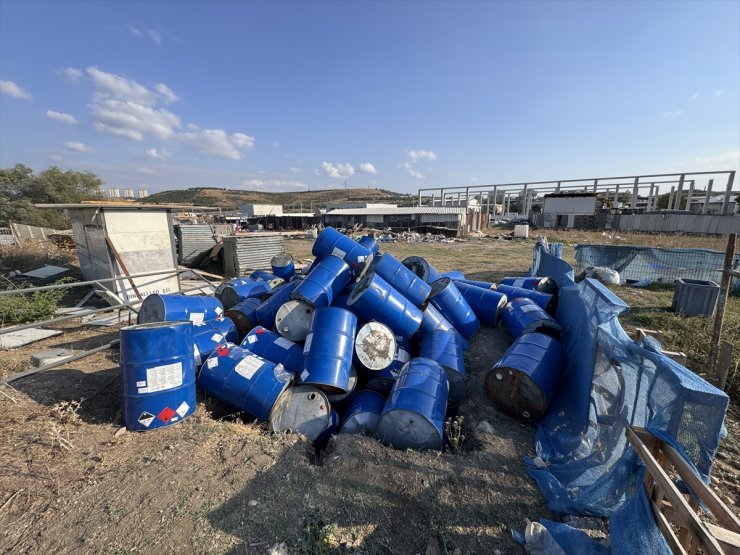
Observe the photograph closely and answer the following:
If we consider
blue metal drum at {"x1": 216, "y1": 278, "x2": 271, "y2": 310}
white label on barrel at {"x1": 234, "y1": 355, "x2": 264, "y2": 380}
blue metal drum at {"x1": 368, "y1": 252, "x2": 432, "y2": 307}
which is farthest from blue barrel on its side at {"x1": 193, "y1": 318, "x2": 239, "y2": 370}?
blue metal drum at {"x1": 368, "y1": 252, "x2": 432, "y2": 307}

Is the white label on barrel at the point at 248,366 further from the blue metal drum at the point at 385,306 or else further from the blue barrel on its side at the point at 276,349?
the blue metal drum at the point at 385,306

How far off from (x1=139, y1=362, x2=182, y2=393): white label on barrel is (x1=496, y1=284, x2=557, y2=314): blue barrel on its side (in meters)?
5.76

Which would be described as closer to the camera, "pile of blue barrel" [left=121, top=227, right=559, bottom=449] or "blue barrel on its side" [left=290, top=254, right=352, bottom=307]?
"pile of blue barrel" [left=121, top=227, right=559, bottom=449]

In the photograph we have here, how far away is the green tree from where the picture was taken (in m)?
25.6

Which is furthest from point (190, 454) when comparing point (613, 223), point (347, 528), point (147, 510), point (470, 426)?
point (613, 223)

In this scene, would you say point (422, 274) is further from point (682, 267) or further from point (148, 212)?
point (682, 267)

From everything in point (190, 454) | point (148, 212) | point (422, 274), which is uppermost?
point (148, 212)

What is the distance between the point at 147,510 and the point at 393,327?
3361 mm

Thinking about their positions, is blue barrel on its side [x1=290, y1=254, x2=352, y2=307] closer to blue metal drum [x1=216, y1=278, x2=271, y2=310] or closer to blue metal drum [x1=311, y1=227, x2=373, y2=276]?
blue metal drum [x1=311, y1=227, x2=373, y2=276]

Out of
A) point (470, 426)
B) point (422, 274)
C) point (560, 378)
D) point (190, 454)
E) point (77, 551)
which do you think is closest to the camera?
point (77, 551)

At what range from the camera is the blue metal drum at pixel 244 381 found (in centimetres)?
395

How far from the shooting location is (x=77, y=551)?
2238mm

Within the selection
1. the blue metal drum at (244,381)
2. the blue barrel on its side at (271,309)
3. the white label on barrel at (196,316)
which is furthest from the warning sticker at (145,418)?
the blue barrel on its side at (271,309)

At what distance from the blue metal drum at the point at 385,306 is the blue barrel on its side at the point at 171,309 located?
2550 millimetres
